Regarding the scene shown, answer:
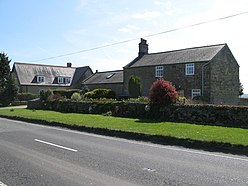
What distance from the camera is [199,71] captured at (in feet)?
111

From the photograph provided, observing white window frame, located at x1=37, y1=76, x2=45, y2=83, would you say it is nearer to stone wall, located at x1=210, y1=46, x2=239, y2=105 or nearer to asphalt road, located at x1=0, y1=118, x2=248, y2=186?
stone wall, located at x1=210, y1=46, x2=239, y2=105

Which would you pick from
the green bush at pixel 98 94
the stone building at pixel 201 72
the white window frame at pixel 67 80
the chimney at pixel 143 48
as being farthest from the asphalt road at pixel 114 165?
the white window frame at pixel 67 80

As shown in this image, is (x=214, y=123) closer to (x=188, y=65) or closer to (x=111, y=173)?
(x=111, y=173)

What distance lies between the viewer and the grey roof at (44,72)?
56250 mm

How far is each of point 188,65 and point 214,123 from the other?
20.4m

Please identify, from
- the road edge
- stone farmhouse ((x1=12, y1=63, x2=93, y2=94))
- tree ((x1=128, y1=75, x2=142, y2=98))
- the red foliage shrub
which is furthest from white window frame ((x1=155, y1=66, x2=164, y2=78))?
stone farmhouse ((x1=12, y1=63, x2=93, y2=94))

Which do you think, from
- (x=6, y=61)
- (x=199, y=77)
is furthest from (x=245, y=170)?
(x=6, y=61)

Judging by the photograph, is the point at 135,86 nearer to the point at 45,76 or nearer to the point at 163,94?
the point at 163,94

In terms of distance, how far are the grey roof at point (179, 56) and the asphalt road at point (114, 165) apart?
Answer: 26.3 m

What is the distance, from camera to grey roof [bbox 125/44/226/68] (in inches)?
1359

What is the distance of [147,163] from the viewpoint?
25.1 feet

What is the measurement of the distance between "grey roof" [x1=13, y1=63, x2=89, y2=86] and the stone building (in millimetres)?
27032

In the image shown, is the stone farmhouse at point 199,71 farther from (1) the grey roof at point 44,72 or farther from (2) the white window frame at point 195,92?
(1) the grey roof at point 44,72

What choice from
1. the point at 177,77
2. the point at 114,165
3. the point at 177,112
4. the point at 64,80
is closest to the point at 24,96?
the point at 64,80
